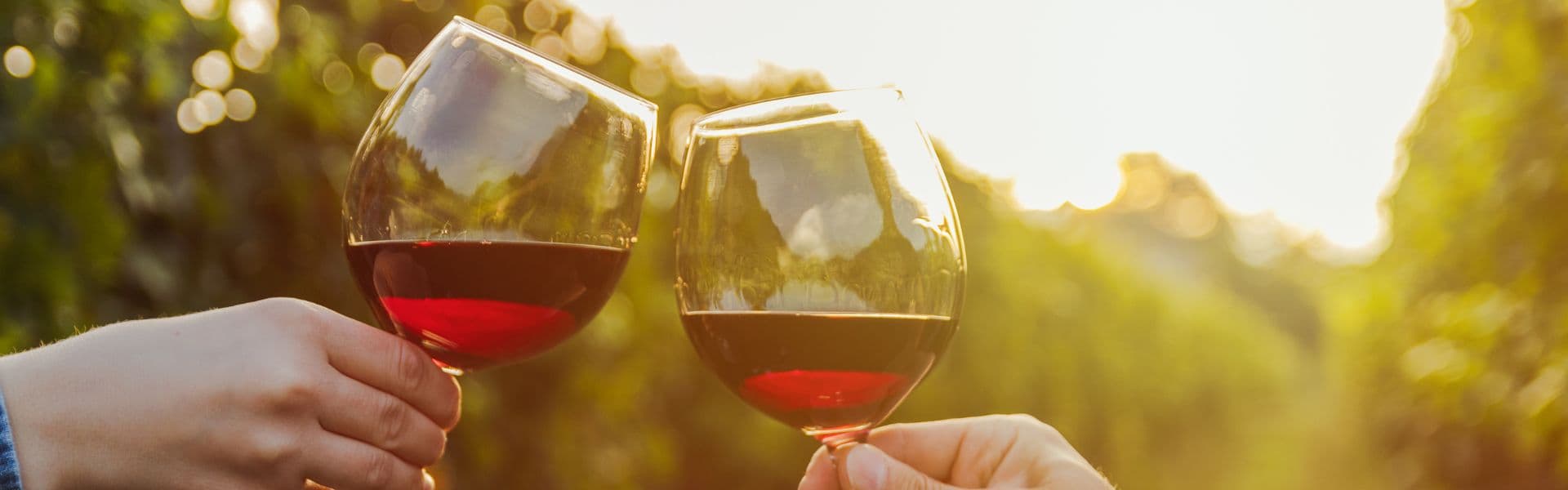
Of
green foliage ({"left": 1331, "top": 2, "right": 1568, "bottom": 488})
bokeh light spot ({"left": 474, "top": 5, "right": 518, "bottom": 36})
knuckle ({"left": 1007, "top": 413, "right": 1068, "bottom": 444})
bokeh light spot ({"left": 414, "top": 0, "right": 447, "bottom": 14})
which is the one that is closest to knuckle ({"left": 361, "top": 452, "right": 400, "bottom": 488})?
knuckle ({"left": 1007, "top": 413, "right": 1068, "bottom": 444})

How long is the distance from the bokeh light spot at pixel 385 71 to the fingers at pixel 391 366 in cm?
305

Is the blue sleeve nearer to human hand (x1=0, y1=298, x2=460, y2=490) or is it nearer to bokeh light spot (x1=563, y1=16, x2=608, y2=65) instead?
human hand (x1=0, y1=298, x2=460, y2=490)

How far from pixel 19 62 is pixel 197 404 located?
5.26 ft

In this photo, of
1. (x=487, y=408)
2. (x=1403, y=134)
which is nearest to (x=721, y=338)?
(x=487, y=408)

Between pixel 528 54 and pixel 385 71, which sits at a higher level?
pixel 385 71

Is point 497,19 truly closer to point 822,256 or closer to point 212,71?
Result: point 212,71

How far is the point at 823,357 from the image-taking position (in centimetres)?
170

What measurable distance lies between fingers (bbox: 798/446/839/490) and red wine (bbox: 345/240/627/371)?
43cm

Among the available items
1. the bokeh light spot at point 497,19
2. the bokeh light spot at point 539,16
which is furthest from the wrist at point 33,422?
the bokeh light spot at point 539,16

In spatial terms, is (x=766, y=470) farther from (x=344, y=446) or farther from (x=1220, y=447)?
(x=1220, y=447)

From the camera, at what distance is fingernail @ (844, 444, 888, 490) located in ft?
5.74

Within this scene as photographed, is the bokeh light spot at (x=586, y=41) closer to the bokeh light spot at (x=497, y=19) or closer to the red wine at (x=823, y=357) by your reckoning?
the bokeh light spot at (x=497, y=19)

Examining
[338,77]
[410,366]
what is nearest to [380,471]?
[410,366]

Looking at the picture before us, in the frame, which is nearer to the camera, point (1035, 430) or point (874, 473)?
point (874, 473)
